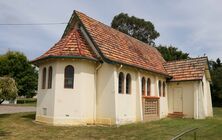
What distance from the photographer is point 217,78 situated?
151 feet

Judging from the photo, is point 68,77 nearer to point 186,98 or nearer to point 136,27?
point 186,98

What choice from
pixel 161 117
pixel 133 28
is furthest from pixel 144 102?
pixel 133 28

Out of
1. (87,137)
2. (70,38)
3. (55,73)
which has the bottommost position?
(87,137)

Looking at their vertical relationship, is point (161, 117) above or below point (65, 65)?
below

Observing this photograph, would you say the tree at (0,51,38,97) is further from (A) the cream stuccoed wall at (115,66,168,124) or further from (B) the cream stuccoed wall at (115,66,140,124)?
(B) the cream stuccoed wall at (115,66,140,124)

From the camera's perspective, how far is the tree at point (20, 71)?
49469 millimetres

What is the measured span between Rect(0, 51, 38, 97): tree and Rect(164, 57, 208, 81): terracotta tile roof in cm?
3202

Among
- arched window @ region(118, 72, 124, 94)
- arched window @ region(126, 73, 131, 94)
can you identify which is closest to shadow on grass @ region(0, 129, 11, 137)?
arched window @ region(118, 72, 124, 94)

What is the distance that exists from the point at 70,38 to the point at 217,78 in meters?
36.2

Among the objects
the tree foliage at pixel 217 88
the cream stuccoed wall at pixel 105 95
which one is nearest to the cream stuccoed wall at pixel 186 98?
the cream stuccoed wall at pixel 105 95

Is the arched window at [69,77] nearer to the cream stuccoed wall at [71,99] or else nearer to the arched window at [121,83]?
the cream stuccoed wall at [71,99]

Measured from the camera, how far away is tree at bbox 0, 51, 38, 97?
4947 centimetres

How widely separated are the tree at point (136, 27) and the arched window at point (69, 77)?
134ft

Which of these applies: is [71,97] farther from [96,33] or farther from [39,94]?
[96,33]
